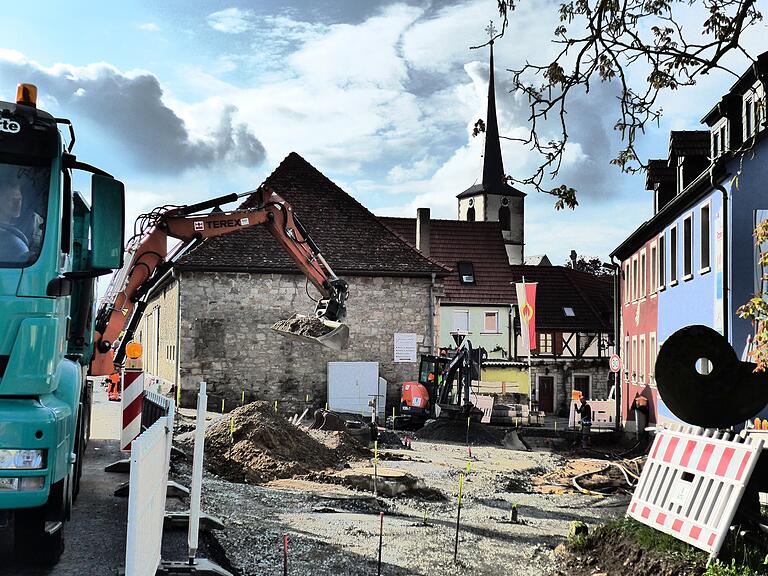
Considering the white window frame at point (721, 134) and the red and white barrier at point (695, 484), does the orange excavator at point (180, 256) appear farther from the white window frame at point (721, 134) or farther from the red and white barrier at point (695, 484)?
the white window frame at point (721, 134)

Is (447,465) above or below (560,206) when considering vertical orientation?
below

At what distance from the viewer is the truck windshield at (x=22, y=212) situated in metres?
7.09

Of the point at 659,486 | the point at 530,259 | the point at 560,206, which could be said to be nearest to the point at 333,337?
the point at 659,486

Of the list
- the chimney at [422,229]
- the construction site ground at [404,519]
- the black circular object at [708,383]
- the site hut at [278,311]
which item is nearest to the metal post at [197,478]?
the construction site ground at [404,519]

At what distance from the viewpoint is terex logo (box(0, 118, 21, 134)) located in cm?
730

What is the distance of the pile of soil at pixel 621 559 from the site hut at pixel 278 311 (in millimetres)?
23527

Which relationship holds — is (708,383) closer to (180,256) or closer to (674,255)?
(180,256)

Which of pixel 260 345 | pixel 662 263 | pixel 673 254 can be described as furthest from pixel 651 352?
pixel 260 345

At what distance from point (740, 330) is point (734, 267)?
4.35ft

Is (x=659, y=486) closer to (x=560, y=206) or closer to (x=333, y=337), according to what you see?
(x=560, y=206)

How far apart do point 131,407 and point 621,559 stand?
23.3ft

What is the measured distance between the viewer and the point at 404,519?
13516 mm

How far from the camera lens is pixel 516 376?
146 feet

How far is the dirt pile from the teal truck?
30.2 feet
